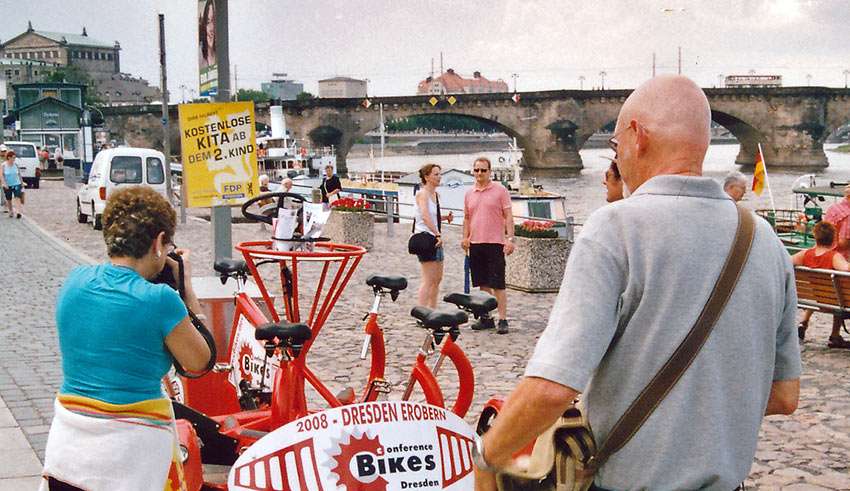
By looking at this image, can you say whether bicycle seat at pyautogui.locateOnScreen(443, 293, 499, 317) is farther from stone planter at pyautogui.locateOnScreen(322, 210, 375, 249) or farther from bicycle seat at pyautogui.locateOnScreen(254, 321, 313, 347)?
stone planter at pyautogui.locateOnScreen(322, 210, 375, 249)

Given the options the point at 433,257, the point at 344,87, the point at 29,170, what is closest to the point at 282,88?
the point at 344,87

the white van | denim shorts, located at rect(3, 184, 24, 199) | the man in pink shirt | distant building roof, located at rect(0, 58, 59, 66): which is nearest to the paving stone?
the man in pink shirt

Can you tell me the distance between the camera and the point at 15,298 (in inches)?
446

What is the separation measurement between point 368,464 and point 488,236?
22.6 ft

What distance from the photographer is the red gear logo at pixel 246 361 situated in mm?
5562

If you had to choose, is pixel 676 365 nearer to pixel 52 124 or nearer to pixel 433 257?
pixel 433 257

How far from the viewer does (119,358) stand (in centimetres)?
334

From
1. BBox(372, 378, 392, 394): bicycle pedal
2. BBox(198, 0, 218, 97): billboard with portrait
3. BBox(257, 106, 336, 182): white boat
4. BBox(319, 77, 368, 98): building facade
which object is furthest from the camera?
BBox(319, 77, 368, 98): building facade

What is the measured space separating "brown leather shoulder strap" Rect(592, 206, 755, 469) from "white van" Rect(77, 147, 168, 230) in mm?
20531

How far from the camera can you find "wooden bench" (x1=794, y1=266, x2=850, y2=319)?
942 cm

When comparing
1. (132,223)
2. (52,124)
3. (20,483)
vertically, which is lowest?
(20,483)

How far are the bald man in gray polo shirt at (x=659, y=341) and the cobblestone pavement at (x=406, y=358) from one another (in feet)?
11.8

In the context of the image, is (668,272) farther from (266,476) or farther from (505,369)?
(505,369)

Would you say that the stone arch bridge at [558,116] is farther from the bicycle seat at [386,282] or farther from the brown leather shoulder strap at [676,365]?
the brown leather shoulder strap at [676,365]
